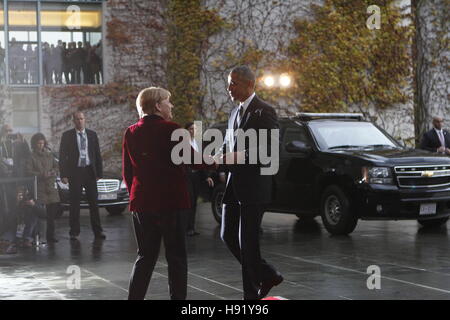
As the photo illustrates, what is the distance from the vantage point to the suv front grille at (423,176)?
44.2 ft

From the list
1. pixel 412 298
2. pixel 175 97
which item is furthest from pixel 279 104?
pixel 412 298

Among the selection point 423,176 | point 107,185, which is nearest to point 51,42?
point 107,185

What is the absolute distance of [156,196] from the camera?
6.76m

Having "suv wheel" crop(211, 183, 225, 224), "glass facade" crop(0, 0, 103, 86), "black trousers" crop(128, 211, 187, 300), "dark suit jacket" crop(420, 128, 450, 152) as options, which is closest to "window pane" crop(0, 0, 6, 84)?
"glass facade" crop(0, 0, 103, 86)

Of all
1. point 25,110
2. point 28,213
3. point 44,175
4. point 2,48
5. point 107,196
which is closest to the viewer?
point 28,213

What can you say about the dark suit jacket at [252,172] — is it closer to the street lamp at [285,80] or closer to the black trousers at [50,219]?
the black trousers at [50,219]

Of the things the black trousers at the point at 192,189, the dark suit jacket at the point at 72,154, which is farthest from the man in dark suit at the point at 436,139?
the dark suit jacket at the point at 72,154

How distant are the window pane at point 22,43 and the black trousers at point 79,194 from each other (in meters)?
10.7

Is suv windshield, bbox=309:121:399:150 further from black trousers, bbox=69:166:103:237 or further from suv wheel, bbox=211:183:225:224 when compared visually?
black trousers, bbox=69:166:103:237

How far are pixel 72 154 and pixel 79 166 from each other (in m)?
0.22

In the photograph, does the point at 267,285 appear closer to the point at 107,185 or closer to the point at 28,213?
the point at 28,213

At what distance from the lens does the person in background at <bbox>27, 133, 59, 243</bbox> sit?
13062 mm

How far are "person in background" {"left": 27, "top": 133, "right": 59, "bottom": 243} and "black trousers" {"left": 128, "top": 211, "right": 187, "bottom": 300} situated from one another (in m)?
6.49

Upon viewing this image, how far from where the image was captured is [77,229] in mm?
13922
